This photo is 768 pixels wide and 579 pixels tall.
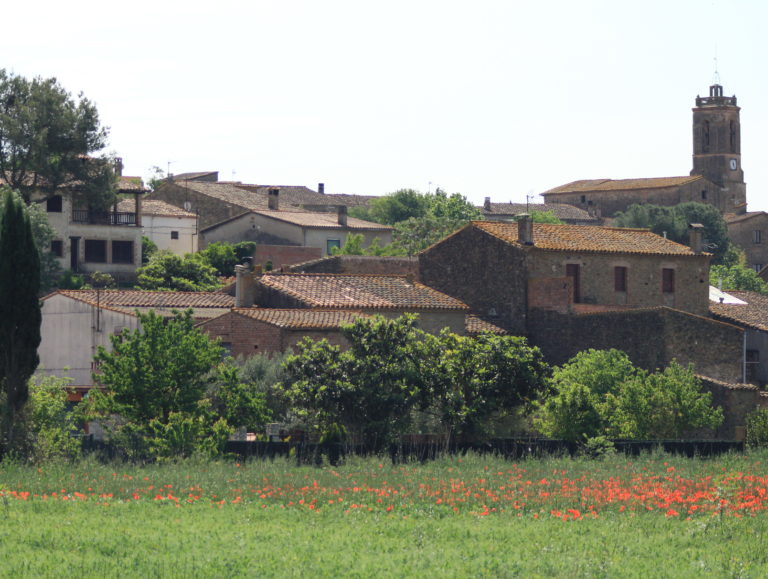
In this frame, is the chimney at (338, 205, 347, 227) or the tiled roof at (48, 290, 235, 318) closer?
the tiled roof at (48, 290, 235, 318)

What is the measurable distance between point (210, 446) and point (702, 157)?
12542 cm

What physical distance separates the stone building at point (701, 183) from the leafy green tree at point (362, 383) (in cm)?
9778

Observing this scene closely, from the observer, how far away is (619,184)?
13988 centimetres

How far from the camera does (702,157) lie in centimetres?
15225

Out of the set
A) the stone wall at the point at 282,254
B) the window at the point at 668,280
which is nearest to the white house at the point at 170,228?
the stone wall at the point at 282,254

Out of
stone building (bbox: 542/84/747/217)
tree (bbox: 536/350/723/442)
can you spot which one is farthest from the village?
stone building (bbox: 542/84/747/217)

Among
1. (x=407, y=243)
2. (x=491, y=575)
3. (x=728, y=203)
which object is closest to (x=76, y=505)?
(x=491, y=575)

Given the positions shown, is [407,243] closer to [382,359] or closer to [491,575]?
[382,359]

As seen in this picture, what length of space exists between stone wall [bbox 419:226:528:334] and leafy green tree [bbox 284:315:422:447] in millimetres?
17519

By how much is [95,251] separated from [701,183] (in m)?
78.2

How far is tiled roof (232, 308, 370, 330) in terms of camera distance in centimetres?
4969

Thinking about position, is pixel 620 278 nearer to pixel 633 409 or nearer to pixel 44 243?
pixel 633 409

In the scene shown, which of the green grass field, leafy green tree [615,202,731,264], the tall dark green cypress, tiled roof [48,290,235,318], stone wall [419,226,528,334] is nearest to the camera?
the green grass field

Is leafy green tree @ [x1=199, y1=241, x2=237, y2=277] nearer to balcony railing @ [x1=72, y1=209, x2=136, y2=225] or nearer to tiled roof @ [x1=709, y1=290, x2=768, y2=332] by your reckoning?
balcony railing @ [x1=72, y1=209, x2=136, y2=225]
